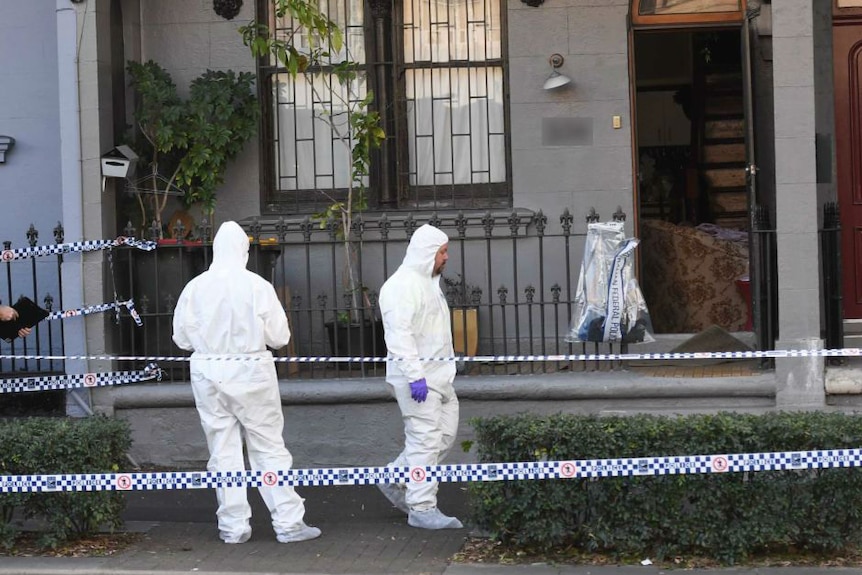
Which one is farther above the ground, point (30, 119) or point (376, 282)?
point (30, 119)

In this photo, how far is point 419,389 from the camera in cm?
746

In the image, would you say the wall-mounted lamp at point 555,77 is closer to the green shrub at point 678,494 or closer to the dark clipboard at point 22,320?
the green shrub at point 678,494

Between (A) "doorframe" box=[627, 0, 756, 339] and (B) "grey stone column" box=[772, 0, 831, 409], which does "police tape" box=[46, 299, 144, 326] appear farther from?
(B) "grey stone column" box=[772, 0, 831, 409]

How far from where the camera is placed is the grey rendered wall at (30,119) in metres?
10.5

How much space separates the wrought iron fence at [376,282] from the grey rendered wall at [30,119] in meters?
1.20

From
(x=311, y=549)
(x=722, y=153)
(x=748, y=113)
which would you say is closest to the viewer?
(x=311, y=549)

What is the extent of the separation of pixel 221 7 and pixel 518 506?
559 centimetres

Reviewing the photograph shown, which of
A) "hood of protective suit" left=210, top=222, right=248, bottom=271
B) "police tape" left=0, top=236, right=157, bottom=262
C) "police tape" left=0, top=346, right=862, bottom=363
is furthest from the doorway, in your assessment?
"hood of protective suit" left=210, top=222, right=248, bottom=271

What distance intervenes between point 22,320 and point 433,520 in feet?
10.9

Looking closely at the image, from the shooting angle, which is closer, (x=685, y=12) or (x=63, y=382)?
(x=63, y=382)

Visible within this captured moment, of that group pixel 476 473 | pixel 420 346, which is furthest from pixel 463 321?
pixel 476 473

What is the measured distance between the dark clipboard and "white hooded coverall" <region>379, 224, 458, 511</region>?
108 inches

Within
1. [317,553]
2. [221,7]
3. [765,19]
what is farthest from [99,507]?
[765,19]

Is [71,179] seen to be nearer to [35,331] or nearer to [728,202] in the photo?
[35,331]
